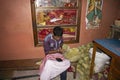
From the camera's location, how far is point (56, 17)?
9.48ft

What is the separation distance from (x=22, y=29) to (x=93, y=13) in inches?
69.7

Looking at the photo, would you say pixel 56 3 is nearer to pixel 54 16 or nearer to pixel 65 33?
pixel 54 16

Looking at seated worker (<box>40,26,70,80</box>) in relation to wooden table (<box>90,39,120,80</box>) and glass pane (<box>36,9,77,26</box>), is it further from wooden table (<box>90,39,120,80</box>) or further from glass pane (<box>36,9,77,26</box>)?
glass pane (<box>36,9,77,26</box>)

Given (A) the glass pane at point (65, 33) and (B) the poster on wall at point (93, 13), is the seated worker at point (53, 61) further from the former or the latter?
(B) the poster on wall at point (93, 13)

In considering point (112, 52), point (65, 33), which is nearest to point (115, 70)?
point (112, 52)

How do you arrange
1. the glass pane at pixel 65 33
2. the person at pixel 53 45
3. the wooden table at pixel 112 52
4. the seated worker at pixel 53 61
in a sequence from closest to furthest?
the wooden table at pixel 112 52 < the seated worker at pixel 53 61 < the person at pixel 53 45 < the glass pane at pixel 65 33

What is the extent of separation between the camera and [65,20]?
2969 mm

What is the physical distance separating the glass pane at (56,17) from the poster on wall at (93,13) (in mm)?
359

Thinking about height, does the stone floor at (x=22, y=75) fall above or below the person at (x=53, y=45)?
below

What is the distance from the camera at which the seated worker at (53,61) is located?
6.57 feet

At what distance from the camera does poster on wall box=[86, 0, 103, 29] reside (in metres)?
2.99

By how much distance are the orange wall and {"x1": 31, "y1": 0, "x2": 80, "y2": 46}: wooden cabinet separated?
0.43 feet

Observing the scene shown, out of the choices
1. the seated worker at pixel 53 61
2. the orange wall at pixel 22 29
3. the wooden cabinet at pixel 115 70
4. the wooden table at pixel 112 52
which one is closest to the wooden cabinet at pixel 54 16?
the orange wall at pixel 22 29

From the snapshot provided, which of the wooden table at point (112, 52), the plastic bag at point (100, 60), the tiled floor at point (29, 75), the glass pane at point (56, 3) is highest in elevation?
the glass pane at point (56, 3)
